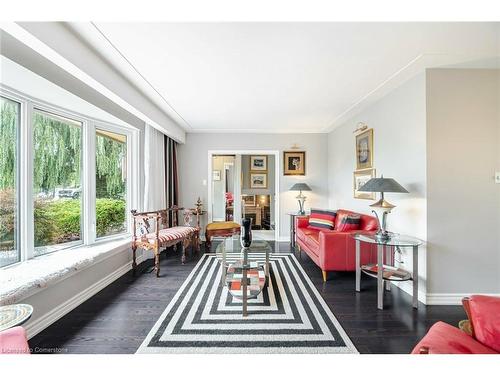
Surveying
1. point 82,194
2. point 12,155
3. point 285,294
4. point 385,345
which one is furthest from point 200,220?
point 385,345

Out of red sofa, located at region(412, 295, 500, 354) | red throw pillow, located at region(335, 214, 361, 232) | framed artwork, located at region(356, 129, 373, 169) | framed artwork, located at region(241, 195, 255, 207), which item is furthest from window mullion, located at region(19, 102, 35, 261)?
framed artwork, located at region(241, 195, 255, 207)

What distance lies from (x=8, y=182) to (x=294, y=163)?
428 centimetres

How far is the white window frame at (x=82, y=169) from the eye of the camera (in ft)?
6.68

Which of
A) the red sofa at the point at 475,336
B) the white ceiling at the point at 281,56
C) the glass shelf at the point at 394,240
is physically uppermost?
the white ceiling at the point at 281,56

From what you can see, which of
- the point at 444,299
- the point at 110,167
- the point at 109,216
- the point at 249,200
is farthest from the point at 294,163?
the point at 109,216

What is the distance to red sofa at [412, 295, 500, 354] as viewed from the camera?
0.90 m

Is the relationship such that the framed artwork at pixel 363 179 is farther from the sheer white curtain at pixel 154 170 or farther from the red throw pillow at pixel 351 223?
the sheer white curtain at pixel 154 170

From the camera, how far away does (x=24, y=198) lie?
80.2 inches

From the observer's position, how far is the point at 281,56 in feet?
6.26

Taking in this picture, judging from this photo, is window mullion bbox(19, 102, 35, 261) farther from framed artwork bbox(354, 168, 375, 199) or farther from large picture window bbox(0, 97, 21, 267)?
framed artwork bbox(354, 168, 375, 199)

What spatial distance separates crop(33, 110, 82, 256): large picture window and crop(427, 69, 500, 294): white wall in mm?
3982

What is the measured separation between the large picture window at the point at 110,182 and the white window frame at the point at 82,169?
7 centimetres

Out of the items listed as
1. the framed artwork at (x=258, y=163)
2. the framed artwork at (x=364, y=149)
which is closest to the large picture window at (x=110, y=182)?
the framed artwork at (x=258, y=163)

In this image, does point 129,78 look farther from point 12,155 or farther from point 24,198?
point 24,198
